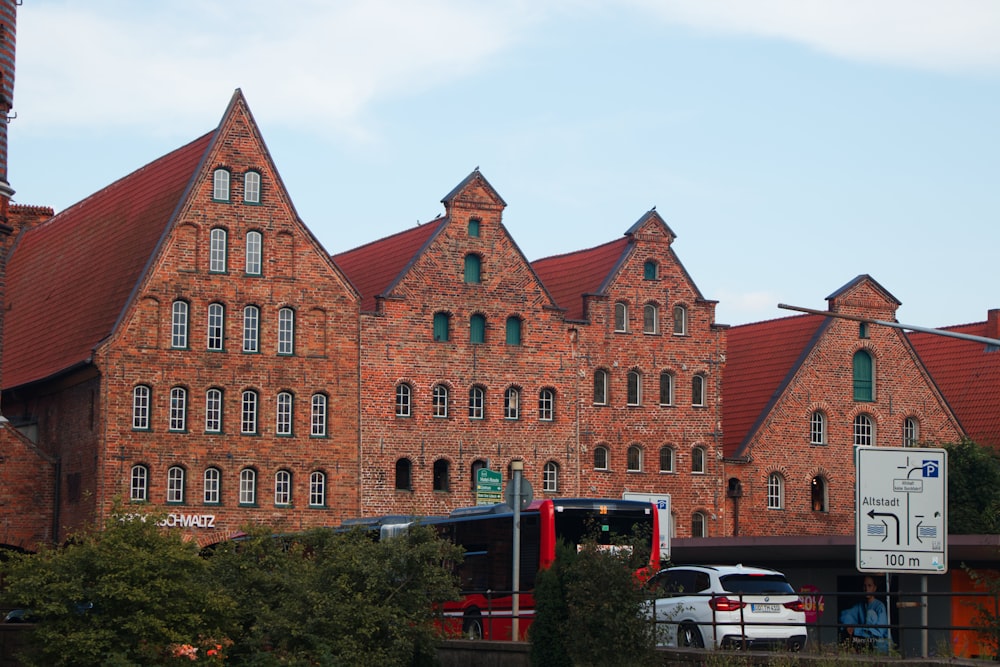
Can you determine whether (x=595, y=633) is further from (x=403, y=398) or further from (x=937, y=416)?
(x=937, y=416)

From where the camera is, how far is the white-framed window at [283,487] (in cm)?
5850

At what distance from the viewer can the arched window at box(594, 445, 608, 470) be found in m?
63.7

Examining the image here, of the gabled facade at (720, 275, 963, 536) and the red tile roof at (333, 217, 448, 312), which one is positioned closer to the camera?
the red tile roof at (333, 217, 448, 312)

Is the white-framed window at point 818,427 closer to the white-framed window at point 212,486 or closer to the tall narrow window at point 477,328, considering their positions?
the tall narrow window at point 477,328

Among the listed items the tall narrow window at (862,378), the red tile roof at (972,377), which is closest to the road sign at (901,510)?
the tall narrow window at (862,378)

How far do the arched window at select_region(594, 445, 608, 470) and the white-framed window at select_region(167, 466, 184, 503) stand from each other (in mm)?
14949

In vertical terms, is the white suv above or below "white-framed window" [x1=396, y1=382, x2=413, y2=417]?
below

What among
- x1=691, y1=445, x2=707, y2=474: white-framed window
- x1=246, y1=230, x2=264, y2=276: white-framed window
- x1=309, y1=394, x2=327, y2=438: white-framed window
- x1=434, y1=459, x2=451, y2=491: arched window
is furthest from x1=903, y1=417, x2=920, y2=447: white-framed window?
x1=246, y1=230, x2=264, y2=276: white-framed window

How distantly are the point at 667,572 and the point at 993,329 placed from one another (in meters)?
44.7

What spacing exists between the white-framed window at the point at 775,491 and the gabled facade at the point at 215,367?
16480mm

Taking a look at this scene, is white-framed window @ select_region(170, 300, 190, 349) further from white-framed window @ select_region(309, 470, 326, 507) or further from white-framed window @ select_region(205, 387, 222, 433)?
white-framed window @ select_region(309, 470, 326, 507)

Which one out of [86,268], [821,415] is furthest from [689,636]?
[86,268]

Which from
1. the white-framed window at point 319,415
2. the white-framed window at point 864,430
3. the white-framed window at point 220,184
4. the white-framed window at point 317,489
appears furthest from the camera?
the white-framed window at point 864,430

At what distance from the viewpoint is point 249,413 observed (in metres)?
58.5
